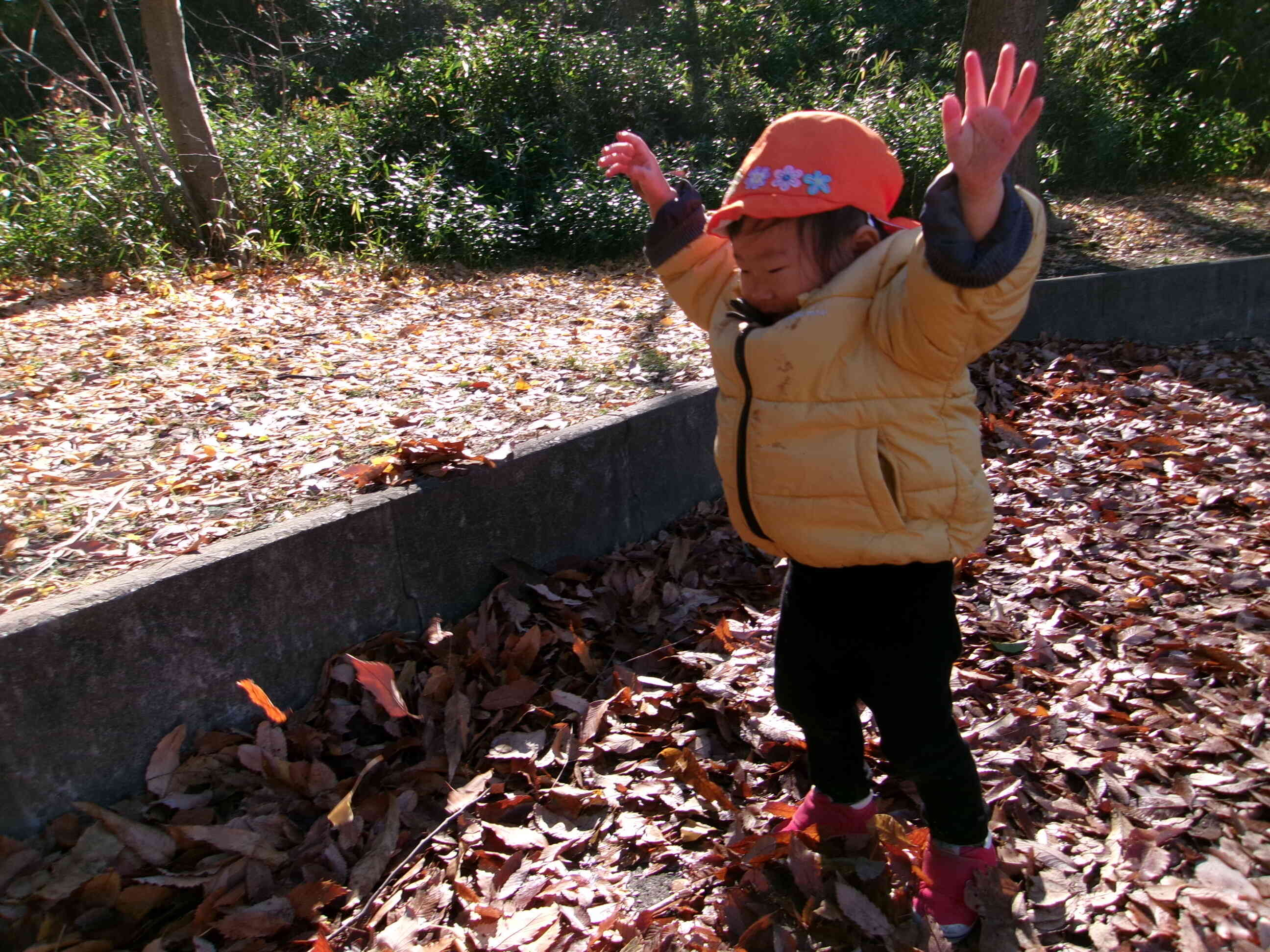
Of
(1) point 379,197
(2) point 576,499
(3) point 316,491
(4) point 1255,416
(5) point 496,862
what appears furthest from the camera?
(1) point 379,197

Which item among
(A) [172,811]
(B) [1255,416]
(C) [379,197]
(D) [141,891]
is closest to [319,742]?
(A) [172,811]

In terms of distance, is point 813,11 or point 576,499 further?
point 813,11

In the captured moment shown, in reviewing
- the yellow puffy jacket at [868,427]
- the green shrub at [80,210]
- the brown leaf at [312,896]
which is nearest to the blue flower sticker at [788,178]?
the yellow puffy jacket at [868,427]

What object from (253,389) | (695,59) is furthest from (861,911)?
(695,59)

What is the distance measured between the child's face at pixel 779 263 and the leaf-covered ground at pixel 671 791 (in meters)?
1.35

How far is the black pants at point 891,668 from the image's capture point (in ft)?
6.54

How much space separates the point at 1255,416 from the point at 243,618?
16.5 feet

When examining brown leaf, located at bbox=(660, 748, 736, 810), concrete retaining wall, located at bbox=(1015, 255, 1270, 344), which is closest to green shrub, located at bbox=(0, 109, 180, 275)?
brown leaf, located at bbox=(660, 748, 736, 810)

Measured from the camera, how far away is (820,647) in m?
2.11

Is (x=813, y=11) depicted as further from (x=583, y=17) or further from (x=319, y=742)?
(x=319, y=742)

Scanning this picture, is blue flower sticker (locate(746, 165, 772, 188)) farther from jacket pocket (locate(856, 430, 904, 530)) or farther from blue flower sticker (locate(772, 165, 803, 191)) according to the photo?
jacket pocket (locate(856, 430, 904, 530))

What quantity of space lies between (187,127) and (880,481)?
6.34 m

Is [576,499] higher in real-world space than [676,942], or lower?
higher

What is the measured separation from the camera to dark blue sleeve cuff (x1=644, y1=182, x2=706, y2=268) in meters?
2.33
